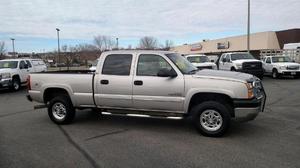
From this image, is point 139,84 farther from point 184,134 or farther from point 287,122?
point 287,122

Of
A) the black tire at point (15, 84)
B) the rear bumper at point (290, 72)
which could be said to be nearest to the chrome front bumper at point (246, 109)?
the black tire at point (15, 84)

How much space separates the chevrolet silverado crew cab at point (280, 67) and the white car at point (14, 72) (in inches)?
647

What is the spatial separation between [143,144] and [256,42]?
1725 inches

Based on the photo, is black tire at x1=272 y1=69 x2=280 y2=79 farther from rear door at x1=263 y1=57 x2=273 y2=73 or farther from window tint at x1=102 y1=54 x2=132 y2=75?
window tint at x1=102 y1=54 x2=132 y2=75

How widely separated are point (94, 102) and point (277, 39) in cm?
4089

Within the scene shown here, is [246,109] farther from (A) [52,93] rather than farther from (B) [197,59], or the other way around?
(B) [197,59]

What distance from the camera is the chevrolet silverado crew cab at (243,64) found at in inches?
756

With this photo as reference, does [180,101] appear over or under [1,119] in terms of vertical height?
over

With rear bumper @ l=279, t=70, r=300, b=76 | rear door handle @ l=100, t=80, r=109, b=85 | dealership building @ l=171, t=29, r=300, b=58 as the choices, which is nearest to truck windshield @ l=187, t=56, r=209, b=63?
rear bumper @ l=279, t=70, r=300, b=76

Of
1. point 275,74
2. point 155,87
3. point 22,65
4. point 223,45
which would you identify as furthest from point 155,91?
point 223,45

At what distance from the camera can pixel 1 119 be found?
28.6 feet

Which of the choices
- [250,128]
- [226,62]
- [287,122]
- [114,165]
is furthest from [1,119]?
[226,62]

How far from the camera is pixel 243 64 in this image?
752 inches

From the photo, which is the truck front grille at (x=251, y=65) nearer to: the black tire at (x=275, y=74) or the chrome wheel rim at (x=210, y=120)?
the black tire at (x=275, y=74)
